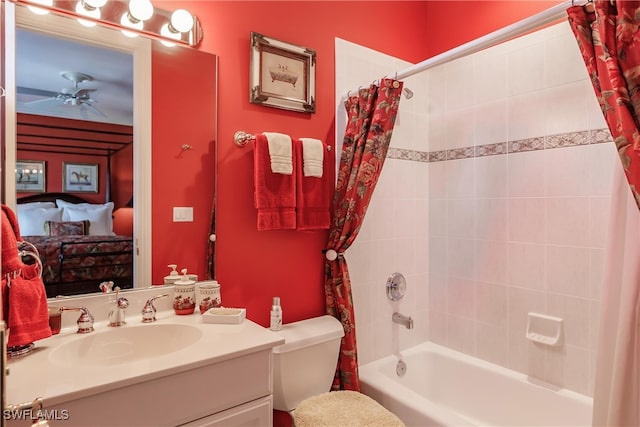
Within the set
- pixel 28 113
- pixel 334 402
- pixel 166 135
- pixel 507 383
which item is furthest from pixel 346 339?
pixel 28 113

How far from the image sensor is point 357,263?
214cm

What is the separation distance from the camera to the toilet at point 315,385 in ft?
4.99

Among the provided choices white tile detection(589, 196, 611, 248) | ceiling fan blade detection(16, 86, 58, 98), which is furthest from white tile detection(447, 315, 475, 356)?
ceiling fan blade detection(16, 86, 58, 98)

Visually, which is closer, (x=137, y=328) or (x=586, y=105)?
(x=137, y=328)

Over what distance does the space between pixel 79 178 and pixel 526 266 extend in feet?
7.11

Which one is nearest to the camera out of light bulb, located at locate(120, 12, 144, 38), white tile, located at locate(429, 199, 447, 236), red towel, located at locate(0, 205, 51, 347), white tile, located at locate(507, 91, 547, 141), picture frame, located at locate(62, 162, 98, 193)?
red towel, located at locate(0, 205, 51, 347)

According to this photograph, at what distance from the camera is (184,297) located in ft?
5.02

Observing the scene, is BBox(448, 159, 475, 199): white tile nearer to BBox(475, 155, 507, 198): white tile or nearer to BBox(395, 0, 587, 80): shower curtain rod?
BBox(475, 155, 507, 198): white tile

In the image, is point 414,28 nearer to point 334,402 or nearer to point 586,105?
point 586,105

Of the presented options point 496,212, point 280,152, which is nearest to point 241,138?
point 280,152

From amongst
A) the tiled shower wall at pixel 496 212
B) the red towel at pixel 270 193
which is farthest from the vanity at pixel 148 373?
the tiled shower wall at pixel 496 212

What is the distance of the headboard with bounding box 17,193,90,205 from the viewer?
1.28 metres

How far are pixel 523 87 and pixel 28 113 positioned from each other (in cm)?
227

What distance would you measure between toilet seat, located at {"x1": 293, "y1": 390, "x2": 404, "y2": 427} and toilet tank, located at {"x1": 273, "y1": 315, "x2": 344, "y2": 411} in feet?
0.23
